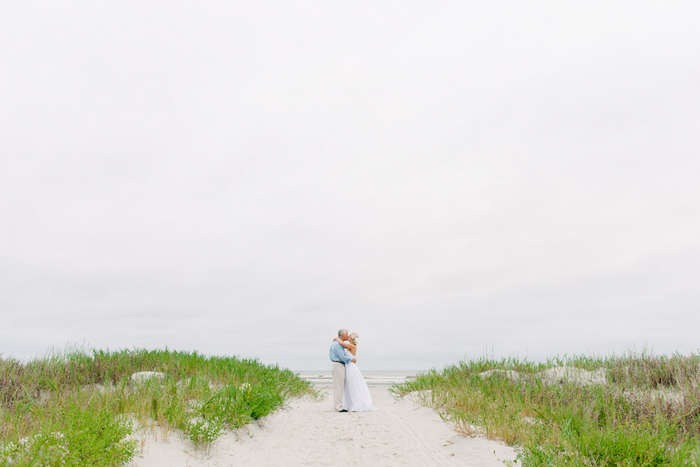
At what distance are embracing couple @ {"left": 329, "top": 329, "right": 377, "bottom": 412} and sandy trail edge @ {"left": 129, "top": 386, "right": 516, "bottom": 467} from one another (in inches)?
62.0

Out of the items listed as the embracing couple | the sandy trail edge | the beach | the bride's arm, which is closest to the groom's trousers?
the embracing couple

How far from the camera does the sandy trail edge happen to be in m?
6.49

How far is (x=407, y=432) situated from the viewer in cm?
913

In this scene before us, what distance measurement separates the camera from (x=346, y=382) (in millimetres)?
12547

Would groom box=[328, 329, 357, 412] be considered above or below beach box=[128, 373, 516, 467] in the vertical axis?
above

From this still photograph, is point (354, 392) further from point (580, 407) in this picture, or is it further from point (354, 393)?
point (580, 407)

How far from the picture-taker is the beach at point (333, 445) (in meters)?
6.46

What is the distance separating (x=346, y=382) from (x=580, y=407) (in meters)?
6.02

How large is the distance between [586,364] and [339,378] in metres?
8.57

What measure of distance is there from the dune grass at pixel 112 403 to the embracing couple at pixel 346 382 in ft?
5.88

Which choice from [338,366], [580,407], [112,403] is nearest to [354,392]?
[338,366]

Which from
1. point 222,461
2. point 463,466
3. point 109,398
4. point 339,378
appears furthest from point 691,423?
point 109,398

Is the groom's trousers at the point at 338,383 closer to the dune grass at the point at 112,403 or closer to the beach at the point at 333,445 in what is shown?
the beach at the point at 333,445

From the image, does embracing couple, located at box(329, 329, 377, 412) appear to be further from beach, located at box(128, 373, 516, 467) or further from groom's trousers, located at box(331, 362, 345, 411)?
beach, located at box(128, 373, 516, 467)
